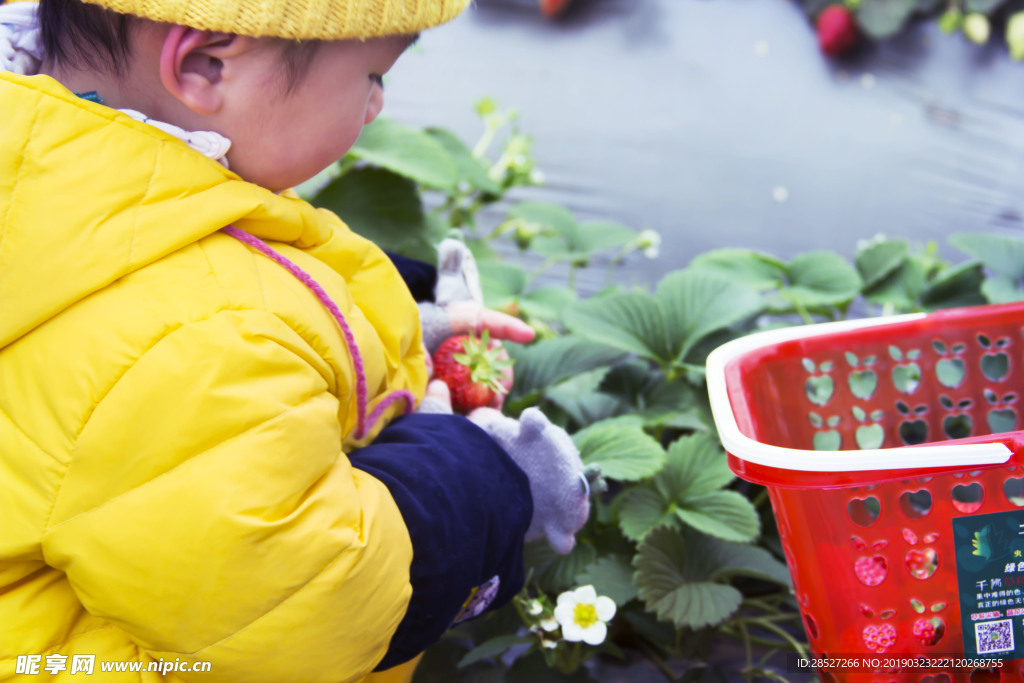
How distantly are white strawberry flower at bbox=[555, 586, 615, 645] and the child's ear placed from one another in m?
0.50

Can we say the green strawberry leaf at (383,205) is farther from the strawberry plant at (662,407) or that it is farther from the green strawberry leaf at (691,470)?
the green strawberry leaf at (691,470)

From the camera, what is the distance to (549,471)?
0.68 meters

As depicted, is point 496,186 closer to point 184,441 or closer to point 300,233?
point 300,233

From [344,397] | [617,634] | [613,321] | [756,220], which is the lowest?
[617,634]

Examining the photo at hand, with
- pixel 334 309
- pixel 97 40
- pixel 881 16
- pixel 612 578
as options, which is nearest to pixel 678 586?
pixel 612 578

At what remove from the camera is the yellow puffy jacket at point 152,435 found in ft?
1.52

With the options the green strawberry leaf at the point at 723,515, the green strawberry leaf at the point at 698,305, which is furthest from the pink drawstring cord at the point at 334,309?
the green strawberry leaf at the point at 698,305

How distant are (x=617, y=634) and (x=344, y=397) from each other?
472 millimetres

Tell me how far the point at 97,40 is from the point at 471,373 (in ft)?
1.30

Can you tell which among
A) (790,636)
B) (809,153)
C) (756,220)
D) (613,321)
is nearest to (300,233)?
(613,321)

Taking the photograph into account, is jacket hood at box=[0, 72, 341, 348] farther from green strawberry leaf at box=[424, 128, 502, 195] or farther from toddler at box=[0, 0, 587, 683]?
green strawberry leaf at box=[424, 128, 502, 195]

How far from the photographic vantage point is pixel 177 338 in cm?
47

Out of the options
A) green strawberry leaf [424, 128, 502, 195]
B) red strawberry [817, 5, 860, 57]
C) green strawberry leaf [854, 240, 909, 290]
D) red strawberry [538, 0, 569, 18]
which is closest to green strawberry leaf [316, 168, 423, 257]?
green strawberry leaf [424, 128, 502, 195]

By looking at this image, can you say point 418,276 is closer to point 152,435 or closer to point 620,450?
point 620,450
